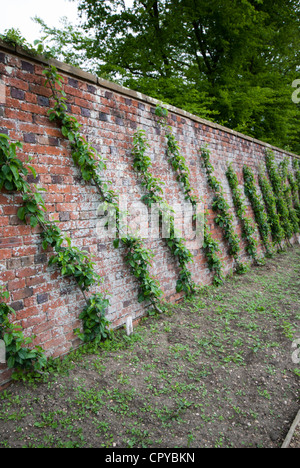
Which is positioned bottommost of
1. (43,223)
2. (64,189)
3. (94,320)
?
(94,320)

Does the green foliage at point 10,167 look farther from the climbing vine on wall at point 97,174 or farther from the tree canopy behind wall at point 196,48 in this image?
the tree canopy behind wall at point 196,48

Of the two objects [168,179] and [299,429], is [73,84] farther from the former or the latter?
[299,429]

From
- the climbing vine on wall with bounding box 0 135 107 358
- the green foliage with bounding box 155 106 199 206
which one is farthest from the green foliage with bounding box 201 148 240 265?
the climbing vine on wall with bounding box 0 135 107 358

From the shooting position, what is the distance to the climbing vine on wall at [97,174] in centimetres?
247

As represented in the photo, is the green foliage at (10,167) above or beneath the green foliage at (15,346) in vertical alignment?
above

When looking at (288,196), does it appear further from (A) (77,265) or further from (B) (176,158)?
(A) (77,265)

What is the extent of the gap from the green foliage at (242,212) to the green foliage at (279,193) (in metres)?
2.17

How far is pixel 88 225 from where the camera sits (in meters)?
2.79

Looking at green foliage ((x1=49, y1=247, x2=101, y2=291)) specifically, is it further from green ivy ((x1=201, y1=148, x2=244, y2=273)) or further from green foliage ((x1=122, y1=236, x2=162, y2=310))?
green ivy ((x1=201, y1=148, x2=244, y2=273))

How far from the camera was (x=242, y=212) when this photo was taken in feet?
19.3

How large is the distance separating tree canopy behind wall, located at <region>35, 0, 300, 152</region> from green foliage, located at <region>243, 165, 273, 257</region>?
203cm

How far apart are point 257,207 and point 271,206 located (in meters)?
0.98

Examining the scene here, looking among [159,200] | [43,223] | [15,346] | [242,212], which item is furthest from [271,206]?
[15,346]

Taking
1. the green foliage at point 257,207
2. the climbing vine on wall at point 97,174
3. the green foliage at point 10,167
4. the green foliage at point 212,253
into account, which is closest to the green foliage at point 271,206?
the green foliage at point 257,207
